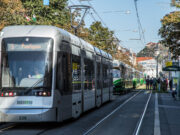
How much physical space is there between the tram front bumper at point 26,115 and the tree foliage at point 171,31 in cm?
1515

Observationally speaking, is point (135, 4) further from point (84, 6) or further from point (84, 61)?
point (84, 61)

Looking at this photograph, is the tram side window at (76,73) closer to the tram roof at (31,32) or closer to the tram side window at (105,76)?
the tram roof at (31,32)

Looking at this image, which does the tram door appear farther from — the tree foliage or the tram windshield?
the tram windshield

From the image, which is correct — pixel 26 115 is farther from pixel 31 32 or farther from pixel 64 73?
pixel 31 32

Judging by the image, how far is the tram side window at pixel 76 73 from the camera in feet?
44.2

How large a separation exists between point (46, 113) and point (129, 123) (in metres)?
3.42

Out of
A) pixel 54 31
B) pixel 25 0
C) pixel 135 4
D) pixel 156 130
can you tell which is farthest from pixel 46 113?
pixel 25 0

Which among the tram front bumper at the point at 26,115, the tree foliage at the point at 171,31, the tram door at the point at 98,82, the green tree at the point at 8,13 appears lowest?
the tram front bumper at the point at 26,115

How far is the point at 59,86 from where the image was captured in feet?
38.4

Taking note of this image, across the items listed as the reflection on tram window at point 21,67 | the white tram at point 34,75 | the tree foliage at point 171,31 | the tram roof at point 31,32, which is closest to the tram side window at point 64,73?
the white tram at point 34,75

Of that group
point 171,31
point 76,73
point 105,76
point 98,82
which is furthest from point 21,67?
point 171,31

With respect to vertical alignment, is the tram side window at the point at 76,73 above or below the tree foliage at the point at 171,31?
below

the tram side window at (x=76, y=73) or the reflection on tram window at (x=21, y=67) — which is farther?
the tram side window at (x=76, y=73)

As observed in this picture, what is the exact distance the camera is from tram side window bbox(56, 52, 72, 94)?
462 inches
